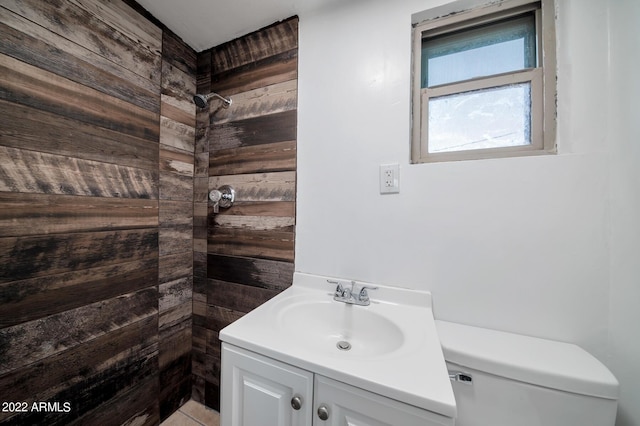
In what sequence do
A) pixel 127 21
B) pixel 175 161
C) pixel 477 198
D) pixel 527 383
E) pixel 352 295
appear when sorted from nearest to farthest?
pixel 527 383, pixel 477 198, pixel 352 295, pixel 127 21, pixel 175 161

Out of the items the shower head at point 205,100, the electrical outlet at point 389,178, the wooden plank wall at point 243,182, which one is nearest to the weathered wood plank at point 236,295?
the wooden plank wall at point 243,182

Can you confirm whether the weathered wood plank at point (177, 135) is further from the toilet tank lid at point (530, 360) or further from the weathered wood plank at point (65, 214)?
the toilet tank lid at point (530, 360)

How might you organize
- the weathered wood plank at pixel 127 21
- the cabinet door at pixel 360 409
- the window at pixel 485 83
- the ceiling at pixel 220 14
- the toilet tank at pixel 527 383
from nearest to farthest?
the cabinet door at pixel 360 409
the toilet tank at pixel 527 383
the window at pixel 485 83
the weathered wood plank at pixel 127 21
the ceiling at pixel 220 14

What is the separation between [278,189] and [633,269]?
1.32 m

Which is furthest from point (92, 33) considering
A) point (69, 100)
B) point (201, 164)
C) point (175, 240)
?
point (175, 240)

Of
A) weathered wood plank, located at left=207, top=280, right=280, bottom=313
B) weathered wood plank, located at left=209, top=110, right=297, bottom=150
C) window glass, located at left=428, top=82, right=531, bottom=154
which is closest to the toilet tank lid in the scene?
window glass, located at left=428, top=82, right=531, bottom=154

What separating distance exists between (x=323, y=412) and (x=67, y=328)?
3.55 ft

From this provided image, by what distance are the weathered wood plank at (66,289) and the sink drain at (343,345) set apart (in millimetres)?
1043

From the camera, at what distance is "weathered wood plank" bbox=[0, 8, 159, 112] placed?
77 centimetres

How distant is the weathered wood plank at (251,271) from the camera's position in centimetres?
118

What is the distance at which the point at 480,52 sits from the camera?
3.18 ft

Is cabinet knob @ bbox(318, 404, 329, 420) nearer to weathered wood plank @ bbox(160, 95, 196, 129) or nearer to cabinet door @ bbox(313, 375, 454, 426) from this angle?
cabinet door @ bbox(313, 375, 454, 426)

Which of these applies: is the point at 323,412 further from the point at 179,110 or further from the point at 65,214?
the point at 179,110

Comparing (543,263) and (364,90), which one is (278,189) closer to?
(364,90)
